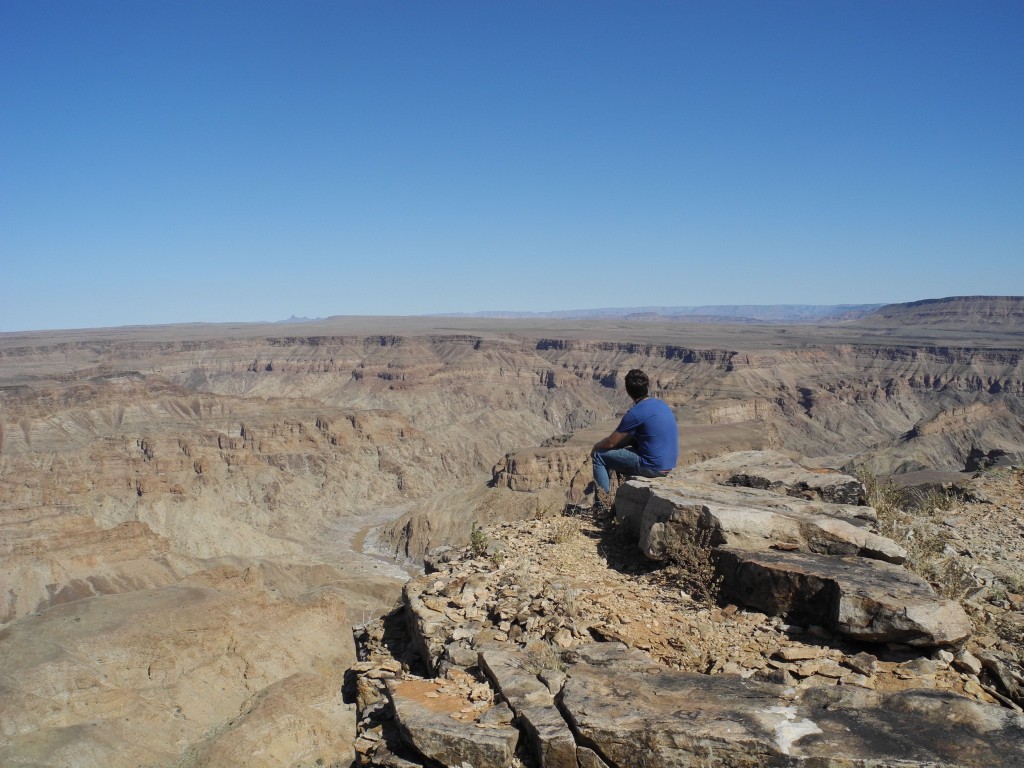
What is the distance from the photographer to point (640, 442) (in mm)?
8570

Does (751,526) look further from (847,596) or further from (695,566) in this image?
(847,596)

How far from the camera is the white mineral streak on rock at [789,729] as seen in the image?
4016 millimetres

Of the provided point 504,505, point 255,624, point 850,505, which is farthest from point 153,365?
point 850,505

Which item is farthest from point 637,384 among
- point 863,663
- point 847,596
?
point 863,663

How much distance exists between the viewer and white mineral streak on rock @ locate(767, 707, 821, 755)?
13.2 ft

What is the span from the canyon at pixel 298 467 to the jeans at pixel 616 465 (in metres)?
1.18

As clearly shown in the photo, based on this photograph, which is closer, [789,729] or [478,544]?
[789,729]

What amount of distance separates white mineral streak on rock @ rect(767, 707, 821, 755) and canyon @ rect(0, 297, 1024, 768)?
5.32 metres

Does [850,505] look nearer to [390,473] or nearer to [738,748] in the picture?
[738,748]

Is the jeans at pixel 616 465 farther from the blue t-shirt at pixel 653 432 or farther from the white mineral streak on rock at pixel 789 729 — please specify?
the white mineral streak on rock at pixel 789 729

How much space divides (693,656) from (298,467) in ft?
282

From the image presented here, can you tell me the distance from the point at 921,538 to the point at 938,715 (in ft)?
13.7

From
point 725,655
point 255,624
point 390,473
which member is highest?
point 725,655

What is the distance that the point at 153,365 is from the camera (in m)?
156
